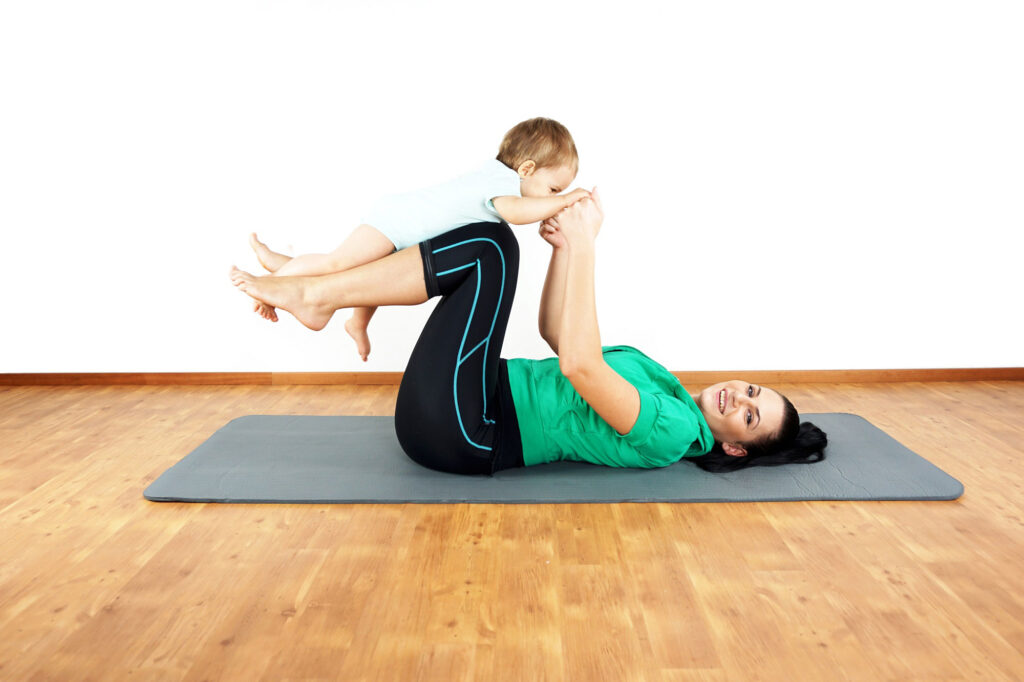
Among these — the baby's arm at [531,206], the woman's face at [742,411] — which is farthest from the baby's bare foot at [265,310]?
the woman's face at [742,411]

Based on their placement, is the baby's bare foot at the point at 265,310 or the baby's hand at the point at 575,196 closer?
the baby's hand at the point at 575,196

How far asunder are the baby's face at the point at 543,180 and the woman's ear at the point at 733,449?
3.21 feet

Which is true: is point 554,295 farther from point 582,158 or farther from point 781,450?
point 582,158

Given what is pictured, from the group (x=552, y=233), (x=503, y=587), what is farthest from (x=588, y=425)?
(x=503, y=587)

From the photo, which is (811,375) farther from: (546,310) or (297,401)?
(297,401)

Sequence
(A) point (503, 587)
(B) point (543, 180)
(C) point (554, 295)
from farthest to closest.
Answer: (C) point (554, 295) < (B) point (543, 180) < (A) point (503, 587)

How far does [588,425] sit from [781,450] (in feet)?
2.16

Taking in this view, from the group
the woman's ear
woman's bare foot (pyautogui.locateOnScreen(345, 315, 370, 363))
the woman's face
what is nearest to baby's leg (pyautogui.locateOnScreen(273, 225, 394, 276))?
woman's bare foot (pyautogui.locateOnScreen(345, 315, 370, 363))

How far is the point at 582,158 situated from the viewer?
12.9 feet

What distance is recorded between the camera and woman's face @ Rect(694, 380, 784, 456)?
2.50 m

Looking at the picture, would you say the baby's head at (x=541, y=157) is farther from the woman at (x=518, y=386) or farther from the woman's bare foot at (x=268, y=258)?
the woman's bare foot at (x=268, y=258)

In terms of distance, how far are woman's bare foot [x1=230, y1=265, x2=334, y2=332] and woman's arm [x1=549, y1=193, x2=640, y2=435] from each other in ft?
2.26

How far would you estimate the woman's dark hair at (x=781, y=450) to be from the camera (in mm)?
2541

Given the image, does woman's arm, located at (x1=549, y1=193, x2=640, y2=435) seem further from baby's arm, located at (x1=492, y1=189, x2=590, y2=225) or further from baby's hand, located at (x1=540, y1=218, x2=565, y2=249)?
baby's hand, located at (x1=540, y1=218, x2=565, y2=249)
